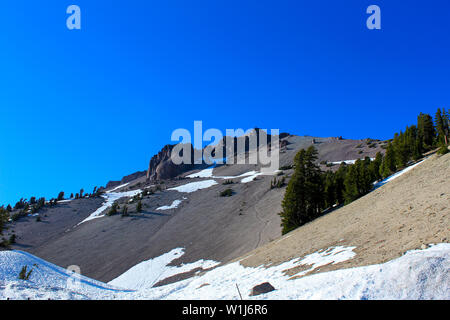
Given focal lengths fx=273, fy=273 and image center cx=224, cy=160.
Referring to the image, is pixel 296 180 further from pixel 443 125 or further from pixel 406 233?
pixel 443 125

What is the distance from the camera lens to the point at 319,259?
13617 millimetres

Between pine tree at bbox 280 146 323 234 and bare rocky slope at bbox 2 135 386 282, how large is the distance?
124 inches

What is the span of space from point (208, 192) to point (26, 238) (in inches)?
1706

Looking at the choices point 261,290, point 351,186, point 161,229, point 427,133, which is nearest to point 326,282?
point 261,290

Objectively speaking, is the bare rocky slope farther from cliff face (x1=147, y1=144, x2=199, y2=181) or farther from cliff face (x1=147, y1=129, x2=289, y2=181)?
cliff face (x1=147, y1=129, x2=289, y2=181)

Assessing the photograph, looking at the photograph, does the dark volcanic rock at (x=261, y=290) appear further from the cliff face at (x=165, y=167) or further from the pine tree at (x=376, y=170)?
the cliff face at (x=165, y=167)

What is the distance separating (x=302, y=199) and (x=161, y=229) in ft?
108

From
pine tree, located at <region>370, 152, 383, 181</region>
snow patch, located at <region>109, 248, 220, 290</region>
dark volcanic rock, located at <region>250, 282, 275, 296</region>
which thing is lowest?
snow patch, located at <region>109, 248, 220, 290</region>

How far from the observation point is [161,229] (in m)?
56.3

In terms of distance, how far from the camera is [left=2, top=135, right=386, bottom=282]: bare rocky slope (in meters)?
41.4

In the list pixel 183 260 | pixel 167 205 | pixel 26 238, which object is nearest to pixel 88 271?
pixel 183 260

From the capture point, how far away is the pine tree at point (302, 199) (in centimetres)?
3412

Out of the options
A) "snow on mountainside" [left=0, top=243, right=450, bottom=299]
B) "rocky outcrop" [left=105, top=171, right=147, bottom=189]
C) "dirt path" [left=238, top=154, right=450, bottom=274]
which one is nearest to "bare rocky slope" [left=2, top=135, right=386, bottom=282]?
"dirt path" [left=238, top=154, right=450, bottom=274]
